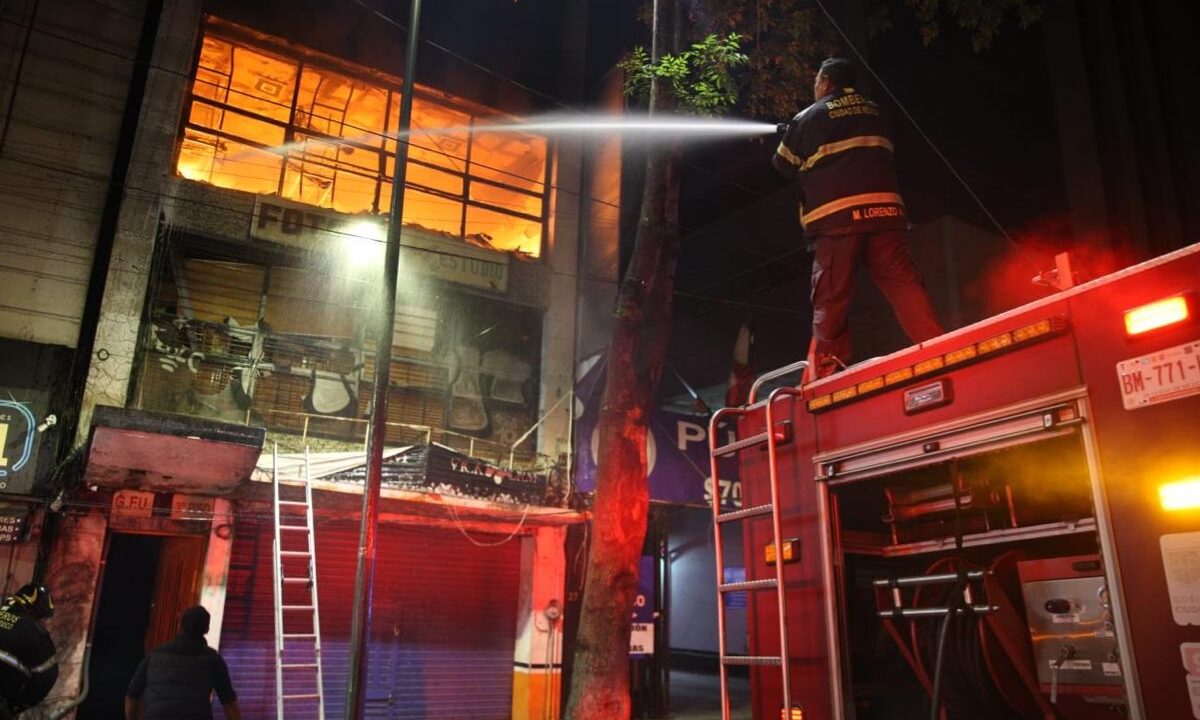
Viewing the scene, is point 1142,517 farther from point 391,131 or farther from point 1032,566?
point 391,131

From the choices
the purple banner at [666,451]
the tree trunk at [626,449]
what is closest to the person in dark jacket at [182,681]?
the tree trunk at [626,449]

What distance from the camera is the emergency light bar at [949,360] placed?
3.07m

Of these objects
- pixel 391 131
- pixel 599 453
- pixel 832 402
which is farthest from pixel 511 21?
pixel 832 402

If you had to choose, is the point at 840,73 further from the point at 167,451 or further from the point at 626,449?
the point at 167,451

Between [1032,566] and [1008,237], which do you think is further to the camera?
[1008,237]

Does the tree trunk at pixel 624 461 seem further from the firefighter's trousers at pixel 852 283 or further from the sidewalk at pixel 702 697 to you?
the firefighter's trousers at pixel 852 283

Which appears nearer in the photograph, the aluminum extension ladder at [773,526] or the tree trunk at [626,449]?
the aluminum extension ladder at [773,526]

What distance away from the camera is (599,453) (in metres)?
10.2

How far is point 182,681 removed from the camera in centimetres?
598

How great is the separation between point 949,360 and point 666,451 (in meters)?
9.96

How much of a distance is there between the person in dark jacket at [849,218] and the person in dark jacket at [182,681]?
5.02 meters

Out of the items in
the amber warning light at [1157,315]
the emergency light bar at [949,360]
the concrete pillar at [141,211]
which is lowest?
the amber warning light at [1157,315]

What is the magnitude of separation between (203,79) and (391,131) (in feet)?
9.73

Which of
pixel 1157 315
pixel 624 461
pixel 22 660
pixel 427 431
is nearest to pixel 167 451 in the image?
pixel 22 660
